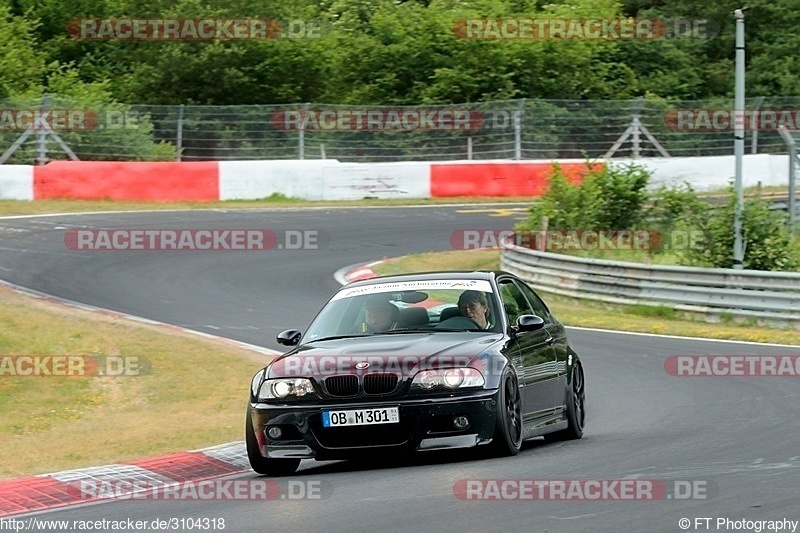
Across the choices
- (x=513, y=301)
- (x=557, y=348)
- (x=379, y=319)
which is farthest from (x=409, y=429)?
(x=557, y=348)

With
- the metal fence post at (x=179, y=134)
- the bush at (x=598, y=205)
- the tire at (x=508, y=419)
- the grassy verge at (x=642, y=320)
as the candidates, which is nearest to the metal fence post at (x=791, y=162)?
the bush at (x=598, y=205)

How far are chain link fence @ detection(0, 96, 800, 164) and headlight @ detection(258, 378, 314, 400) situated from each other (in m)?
25.7

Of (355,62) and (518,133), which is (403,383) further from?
(355,62)

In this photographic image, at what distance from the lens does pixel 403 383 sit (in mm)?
9047

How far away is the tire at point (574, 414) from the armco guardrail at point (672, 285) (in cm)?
945

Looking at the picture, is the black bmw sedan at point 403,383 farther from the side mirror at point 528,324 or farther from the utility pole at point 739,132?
the utility pole at point 739,132

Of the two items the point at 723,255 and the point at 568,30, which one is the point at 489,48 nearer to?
the point at 568,30

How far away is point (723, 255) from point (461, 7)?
27.1m

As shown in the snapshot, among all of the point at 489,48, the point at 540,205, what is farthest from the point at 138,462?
the point at 489,48

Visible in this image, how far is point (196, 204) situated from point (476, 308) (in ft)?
76.3

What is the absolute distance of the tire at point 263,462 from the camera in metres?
9.37

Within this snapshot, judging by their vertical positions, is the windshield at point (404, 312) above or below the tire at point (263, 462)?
above

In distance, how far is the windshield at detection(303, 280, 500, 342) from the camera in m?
10.1

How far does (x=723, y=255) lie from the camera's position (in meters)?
23.1
